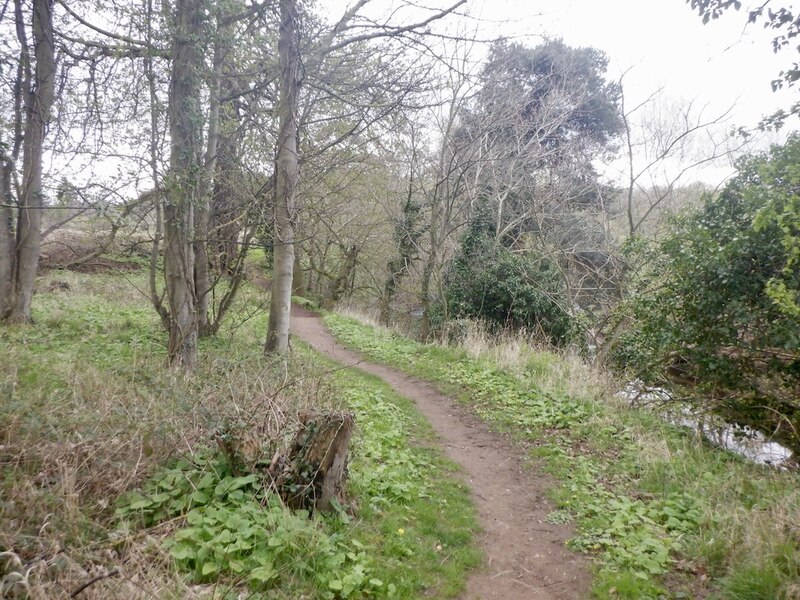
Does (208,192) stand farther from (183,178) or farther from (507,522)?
(507,522)

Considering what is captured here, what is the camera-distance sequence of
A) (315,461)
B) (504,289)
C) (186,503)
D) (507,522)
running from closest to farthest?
(186,503)
(315,461)
(507,522)
(504,289)

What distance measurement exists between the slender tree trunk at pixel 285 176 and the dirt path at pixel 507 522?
270cm

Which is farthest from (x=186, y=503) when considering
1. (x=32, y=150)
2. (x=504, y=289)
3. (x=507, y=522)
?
(x=504, y=289)

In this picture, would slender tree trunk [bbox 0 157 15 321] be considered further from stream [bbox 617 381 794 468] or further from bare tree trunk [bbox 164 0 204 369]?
stream [bbox 617 381 794 468]

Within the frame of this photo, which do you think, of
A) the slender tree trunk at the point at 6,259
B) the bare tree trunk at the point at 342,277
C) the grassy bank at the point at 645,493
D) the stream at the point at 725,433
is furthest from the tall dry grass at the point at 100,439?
the bare tree trunk at the point at 342,277

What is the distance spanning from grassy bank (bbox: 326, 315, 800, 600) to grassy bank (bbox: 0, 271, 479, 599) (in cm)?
125

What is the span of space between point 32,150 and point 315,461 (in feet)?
25.2

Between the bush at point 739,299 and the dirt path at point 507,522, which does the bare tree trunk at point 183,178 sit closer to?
the dirt path at point 507,522

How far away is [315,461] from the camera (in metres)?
3.66

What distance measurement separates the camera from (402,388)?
8.64m

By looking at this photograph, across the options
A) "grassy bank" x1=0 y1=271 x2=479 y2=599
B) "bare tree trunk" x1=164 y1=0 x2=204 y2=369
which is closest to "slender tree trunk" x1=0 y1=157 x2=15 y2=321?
"grassy bank" x1=0 y1=271 x2=479 y2=599

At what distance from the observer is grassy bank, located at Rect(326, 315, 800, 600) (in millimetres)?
3277

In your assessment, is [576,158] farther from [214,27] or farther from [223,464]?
[223,464]

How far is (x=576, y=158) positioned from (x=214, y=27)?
13095 millimetres
